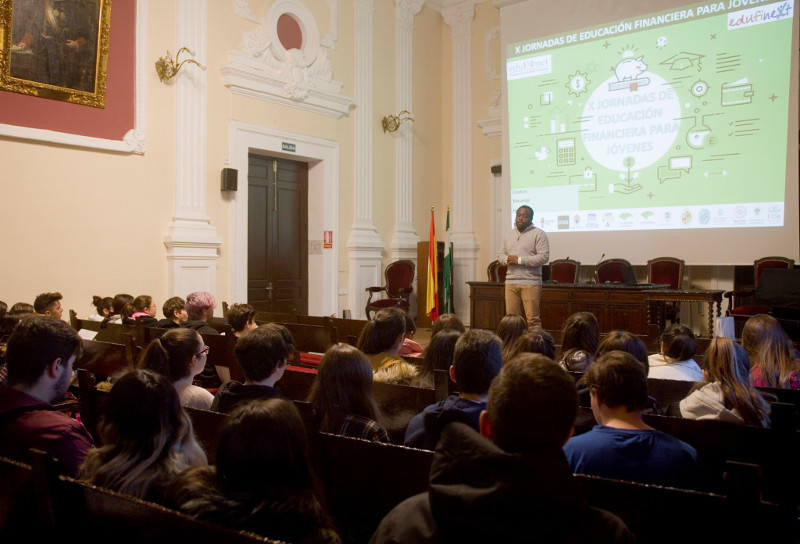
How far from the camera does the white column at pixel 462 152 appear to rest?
10039 millimetres

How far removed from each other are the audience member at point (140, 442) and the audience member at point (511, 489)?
26.2 inches

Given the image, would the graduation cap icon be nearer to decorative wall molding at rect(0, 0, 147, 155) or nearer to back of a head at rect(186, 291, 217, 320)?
decorative wall molding at rect(0, 0, 147, 155)

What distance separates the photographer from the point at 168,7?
22.3 feet

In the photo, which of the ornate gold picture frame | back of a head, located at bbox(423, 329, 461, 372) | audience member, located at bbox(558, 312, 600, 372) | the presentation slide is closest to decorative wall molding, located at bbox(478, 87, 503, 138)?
the presentation slide

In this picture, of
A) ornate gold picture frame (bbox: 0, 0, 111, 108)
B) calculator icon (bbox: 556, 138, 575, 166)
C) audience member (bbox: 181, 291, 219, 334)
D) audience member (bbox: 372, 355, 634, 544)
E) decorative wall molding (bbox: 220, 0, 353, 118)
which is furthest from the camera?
calculator icon (bbox: 556, 138, 575, 166)

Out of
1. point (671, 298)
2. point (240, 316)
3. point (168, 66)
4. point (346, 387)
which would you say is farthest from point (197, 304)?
point (671, 298)

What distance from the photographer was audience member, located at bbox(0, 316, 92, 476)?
1756mm

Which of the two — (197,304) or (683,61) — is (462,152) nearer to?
(683,61)

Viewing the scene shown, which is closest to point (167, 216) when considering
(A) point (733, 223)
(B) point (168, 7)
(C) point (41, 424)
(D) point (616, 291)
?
(B) point (168, 7)

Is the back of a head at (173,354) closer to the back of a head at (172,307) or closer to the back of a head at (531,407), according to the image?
the back of a head at (531,407)

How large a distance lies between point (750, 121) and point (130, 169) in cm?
670

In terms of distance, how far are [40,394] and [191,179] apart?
531cm

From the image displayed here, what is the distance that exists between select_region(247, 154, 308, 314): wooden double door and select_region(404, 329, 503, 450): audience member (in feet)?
19.8

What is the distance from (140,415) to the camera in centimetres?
151
